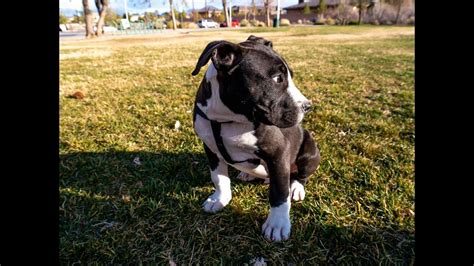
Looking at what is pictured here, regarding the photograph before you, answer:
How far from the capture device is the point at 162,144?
3.48m

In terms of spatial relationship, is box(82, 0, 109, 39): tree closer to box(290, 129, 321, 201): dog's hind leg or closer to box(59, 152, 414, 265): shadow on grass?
box(59, 152, 414, 265): shadow on grass

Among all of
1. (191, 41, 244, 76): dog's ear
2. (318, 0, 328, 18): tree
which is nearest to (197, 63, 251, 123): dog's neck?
(191, 41, 244, 76): dog's ear

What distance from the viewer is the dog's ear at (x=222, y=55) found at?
72.9 inches

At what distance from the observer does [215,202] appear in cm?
234

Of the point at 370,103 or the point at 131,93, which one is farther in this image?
the point at 131,93

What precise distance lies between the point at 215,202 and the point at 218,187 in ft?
0.38

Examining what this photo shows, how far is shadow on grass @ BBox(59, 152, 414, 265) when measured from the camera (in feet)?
6.24

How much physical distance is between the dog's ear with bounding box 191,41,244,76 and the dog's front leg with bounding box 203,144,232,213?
27.6 inches

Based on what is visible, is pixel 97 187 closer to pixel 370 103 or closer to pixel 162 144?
pixel 162 144
